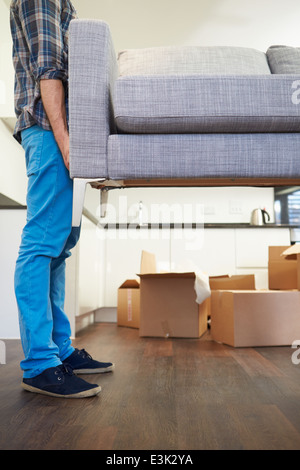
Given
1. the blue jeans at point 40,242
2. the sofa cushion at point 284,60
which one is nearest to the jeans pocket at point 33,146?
the blue jeans at point 40,242

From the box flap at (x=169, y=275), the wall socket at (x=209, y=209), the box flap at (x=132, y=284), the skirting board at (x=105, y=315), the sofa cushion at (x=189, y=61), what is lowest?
the skirting board at (x=105, y=315)

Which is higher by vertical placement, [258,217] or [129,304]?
[258,217]

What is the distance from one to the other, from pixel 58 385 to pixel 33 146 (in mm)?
630

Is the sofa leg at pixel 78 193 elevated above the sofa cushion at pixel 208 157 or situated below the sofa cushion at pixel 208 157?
below

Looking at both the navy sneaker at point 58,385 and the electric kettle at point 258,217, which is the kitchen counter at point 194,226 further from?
the navy sneaker at point 58,385

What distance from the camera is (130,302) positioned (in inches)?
97.4

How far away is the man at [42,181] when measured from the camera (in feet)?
3.29

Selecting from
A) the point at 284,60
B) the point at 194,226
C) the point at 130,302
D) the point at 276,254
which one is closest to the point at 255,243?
the point at 194,226

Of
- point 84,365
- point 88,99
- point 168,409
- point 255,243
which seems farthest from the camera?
point 255,243

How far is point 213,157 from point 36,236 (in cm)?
50

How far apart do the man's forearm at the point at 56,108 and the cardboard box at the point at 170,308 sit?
1.13 metres

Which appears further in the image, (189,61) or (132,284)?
(132,284)

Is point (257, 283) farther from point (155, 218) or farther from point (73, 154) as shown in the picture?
point (73, 154)

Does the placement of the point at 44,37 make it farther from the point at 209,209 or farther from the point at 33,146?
the point at 209,209
